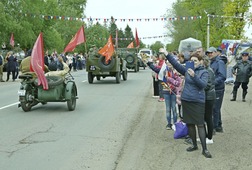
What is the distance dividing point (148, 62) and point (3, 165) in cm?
408

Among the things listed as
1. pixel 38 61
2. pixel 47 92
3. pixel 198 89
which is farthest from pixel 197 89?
pixel 47 92

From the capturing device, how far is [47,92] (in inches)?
439

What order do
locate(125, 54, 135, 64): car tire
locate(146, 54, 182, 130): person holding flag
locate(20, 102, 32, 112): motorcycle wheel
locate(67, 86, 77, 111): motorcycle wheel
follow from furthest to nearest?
locate(125, 54, 135, 64): car tire, locate(67, 86, 77, 111): motorcycle wheel, locate(20, 102, 32, 112): motorcycle wheel, locate(146, 54, 182, 130): person holding flag

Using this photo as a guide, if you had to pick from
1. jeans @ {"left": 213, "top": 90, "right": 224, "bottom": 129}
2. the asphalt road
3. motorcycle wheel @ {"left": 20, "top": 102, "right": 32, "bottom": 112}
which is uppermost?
jeans @ {"left": 213, "top": 90, "right": 224, "bottom": 129}

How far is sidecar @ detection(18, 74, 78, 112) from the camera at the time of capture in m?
11.1

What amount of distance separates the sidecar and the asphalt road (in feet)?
0.99

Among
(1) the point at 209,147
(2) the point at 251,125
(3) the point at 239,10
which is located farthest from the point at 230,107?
(3) the point at 239,10

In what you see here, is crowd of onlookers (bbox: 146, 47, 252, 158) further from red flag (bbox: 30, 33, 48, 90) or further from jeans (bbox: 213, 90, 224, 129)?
red flag (bbox: 30, 33, 48, 90)

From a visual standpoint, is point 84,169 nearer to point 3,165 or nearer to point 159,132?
point 3,165

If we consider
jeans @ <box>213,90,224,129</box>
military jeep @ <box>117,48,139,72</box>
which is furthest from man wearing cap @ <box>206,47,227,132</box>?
military jeep @ <box>117,48,139,72</box>

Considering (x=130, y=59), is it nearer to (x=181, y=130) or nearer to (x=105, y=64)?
(x=105, y=64)

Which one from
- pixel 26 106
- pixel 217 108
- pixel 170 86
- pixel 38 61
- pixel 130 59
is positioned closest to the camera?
pixel 217 108

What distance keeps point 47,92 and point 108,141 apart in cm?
396

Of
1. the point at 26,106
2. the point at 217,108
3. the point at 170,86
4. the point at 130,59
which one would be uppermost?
the point at 170,86
